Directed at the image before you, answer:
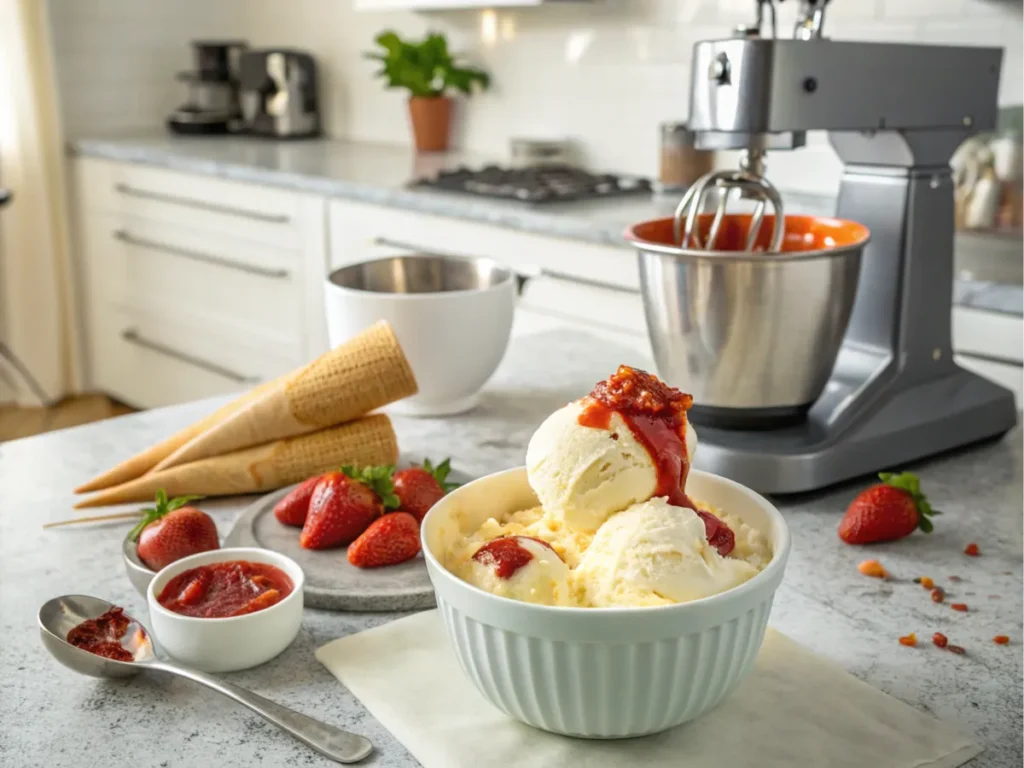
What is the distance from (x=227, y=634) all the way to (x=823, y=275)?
2.04 feet

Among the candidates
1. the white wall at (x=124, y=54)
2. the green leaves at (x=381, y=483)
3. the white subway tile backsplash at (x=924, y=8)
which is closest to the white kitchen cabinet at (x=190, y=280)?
the white wall at (x=124, y=54)

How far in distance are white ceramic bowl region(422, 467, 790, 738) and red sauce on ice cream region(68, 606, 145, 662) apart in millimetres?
238

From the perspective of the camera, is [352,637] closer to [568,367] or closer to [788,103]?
[788,103]

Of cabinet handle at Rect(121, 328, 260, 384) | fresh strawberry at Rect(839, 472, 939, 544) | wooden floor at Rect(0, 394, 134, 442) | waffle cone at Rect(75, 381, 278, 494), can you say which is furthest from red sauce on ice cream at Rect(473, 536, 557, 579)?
wooden floor at Rect(0, 394, 134, 442)

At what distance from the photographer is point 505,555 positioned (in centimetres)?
63

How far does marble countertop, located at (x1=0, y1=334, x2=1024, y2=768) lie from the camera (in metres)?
0.65

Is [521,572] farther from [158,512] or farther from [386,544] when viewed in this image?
[158,512]

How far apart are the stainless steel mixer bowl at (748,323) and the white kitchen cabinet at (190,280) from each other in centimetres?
196

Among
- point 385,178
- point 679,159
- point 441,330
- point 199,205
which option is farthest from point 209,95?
point 441,330

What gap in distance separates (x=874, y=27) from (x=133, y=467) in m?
1.96

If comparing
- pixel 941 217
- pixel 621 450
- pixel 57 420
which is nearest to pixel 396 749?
pixel 621 450

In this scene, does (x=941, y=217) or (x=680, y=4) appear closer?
(x=941, y=217)

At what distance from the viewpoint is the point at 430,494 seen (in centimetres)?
91

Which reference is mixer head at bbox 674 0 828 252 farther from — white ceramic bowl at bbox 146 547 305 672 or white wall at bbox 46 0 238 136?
white wall at bbox 46 0 238 136
